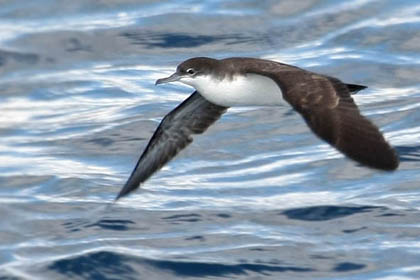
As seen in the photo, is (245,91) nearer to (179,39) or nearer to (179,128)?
(179,128)

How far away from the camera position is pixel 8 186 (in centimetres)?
1403

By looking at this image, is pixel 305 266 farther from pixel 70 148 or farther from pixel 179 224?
pixel 70 148

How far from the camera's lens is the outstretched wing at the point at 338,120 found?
9141 millimetres

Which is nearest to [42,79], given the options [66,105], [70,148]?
[66,105]

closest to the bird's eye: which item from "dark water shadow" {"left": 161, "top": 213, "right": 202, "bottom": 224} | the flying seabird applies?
the flying seabird

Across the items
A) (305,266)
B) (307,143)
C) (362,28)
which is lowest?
(305,266)

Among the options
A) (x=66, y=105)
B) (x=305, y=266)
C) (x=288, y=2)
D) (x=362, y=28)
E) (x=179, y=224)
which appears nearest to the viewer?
(x=305, y=266)

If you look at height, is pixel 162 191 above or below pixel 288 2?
below

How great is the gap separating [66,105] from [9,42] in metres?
2.29

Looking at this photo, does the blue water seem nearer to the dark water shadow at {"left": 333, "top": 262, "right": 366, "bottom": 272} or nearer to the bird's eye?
the dark water shadow at {"left": 333, "top": 262, "right": 366, "bottom": 272}

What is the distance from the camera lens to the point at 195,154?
48.2 ft

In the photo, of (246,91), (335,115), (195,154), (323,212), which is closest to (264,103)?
(246,91)

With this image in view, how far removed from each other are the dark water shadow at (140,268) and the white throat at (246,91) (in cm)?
176

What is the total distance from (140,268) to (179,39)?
646cm
